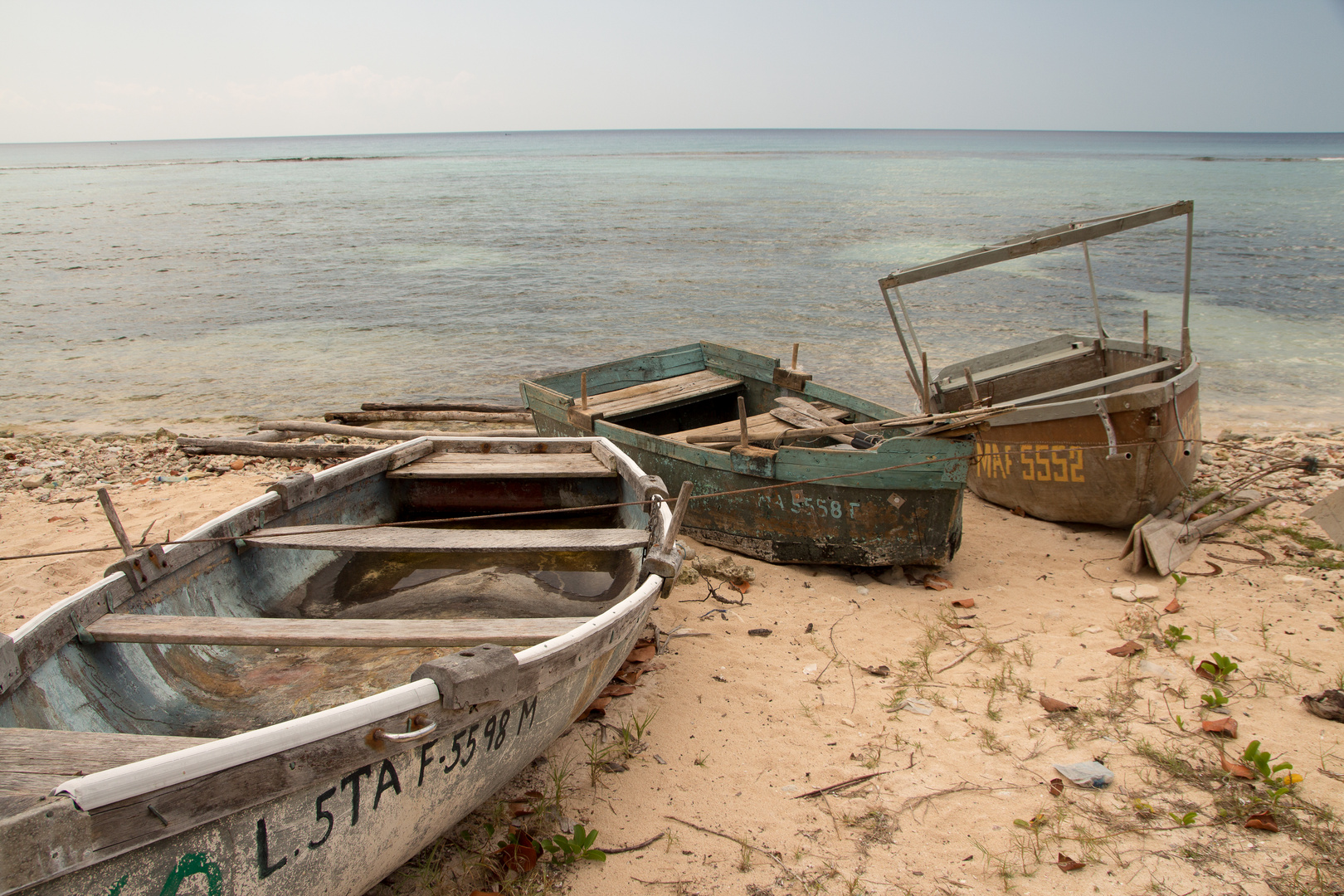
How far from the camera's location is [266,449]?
934 cm

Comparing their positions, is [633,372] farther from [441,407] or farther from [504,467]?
[441,407]

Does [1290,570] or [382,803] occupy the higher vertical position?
[382,803]

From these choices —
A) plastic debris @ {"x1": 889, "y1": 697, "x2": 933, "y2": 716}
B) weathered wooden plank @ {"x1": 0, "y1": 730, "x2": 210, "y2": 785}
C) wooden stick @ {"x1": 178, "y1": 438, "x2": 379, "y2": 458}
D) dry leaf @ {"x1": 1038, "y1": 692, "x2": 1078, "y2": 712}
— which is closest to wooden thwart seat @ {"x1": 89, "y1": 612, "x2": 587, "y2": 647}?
weathered wooden plank @ {"x1": 0, "y1": 730, "x2": 210, "y2": 785}

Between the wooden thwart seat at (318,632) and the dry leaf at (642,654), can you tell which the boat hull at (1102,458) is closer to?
the dry leaf at (642,654)

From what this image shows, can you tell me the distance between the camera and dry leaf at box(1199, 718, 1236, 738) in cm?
411

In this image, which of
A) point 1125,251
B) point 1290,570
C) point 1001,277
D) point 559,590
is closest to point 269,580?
point 559,590

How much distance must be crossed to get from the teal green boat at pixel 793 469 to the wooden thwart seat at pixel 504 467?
92 cm

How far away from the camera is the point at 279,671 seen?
411 centimetres

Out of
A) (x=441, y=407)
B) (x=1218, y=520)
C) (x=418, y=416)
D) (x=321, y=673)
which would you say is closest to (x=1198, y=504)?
(x=1218, y=520)

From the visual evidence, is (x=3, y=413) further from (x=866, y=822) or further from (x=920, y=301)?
(x=920, y=301)

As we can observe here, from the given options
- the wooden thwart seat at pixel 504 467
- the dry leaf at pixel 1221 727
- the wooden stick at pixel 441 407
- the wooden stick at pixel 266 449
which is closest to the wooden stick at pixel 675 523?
the wooden thwart seat at pixel 504 467

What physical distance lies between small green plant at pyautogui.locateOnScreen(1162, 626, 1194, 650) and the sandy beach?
1.2 inches

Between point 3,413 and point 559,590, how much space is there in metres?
11.9

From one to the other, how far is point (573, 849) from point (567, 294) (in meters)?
19.4
